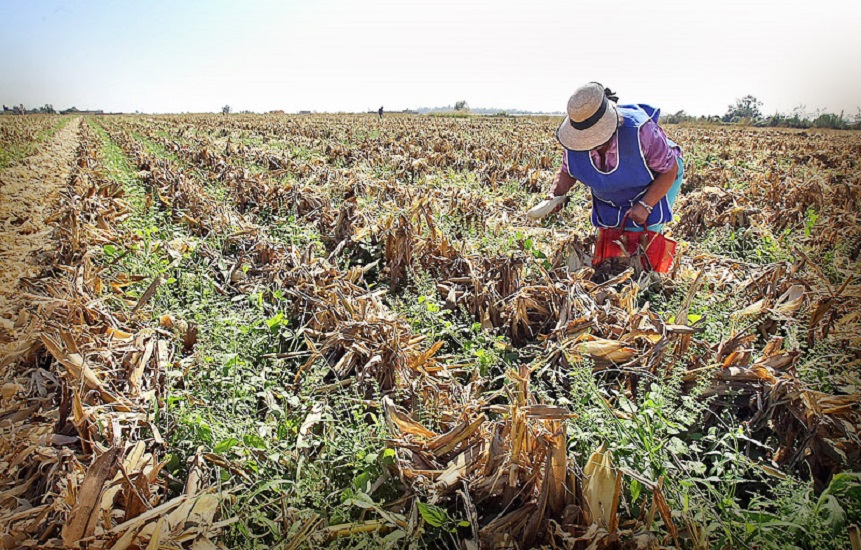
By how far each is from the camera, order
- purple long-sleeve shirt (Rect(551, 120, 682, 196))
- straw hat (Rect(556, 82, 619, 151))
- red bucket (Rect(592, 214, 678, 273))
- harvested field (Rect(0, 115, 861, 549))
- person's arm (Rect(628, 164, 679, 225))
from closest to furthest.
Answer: harvested field (Rect(0, 115, 861, 549)), straw hat (Rect(556, 82, 619, 151)), purple long-sleeve shirt (Rect(551, 120, 682, 196)), person's arm (Rect(628, 164, 679, 225)), red bucket (Rect(592, 214, 678, 273))

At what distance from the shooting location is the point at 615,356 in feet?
8.06

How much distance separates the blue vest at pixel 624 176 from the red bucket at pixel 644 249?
120 mm

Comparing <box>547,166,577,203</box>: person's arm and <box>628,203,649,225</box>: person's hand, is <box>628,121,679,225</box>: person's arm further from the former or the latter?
<box>547,166,577,203</box>: person's arm

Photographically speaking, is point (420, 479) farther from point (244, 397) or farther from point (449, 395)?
point (244, 397)

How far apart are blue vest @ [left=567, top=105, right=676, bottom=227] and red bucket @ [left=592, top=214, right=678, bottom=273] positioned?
4.7 inches

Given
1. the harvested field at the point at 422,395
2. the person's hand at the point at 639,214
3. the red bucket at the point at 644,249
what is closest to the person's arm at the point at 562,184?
the harvested field at the point at 422,395

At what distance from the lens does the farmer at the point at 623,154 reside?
3.26 metres

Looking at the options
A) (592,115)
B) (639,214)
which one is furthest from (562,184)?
(592,115)

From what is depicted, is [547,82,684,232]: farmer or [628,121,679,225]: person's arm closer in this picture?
[547,82,684,232]: farmer

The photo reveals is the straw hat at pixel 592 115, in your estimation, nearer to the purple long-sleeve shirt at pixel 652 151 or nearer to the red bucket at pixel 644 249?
the purple long-sleeve shirt at pixel 652 151

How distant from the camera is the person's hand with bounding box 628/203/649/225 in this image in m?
3.48

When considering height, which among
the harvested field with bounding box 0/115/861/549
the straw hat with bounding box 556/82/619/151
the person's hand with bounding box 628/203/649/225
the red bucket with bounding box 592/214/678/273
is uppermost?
the straw hat with bounding box 556/82/619/151

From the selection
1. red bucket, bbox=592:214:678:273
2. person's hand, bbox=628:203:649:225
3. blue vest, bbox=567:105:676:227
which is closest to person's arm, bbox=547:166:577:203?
blue vest, bbox=567:105:676:227

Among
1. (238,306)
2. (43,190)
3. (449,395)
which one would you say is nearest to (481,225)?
(238,306)
